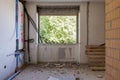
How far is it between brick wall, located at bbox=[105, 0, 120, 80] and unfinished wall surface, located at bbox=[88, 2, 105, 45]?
5.84 meters

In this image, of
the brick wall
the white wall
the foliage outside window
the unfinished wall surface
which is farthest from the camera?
the foliage outside window

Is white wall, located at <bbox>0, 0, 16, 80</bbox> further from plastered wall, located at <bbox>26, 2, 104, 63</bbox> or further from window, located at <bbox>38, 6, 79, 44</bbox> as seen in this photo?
window, located at <bbox>38, 6, 79, 44</bbox>

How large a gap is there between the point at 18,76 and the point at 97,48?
3.06 m

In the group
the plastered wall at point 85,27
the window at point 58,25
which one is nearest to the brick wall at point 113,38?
the plastered wall at point 85,27

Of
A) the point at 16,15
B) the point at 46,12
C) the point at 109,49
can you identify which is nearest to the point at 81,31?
the point at 46,12

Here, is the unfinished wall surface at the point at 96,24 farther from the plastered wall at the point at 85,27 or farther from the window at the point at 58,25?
the window at the point at 58,25

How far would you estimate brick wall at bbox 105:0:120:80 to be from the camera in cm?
170

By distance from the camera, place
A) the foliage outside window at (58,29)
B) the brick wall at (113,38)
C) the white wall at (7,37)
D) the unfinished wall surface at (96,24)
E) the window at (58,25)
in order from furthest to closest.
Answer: the foliage outside window at (58,29)
the window at (58,25)
the unfinished wall surface at (96,24)
the white wall at (7,37)
the brick wall at (113,38)

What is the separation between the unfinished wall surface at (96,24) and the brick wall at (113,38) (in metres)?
5.84

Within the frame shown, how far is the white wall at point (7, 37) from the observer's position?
4895 mm

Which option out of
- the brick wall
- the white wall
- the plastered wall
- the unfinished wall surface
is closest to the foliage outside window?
the plastered wall

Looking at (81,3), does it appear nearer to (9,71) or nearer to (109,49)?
(9,71)

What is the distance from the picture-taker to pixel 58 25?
8.39m

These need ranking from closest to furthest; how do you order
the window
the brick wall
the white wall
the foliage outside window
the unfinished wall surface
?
the brick wall
the white wall
the unfinished wall surface
the window
the foliage outside window
